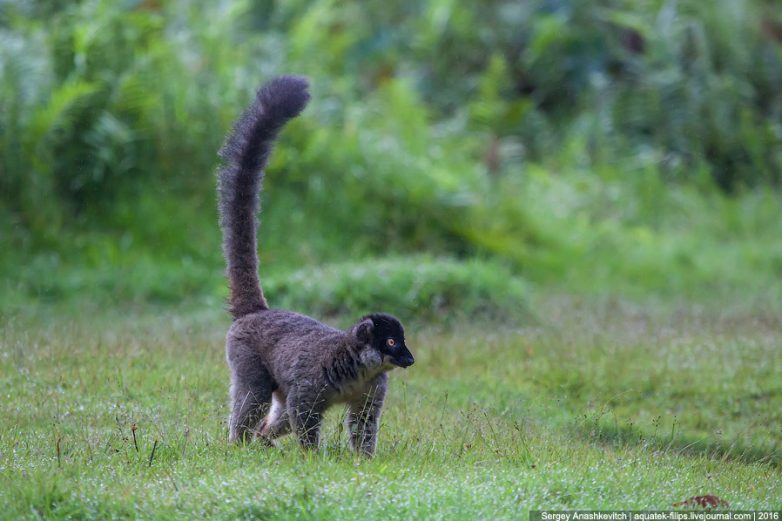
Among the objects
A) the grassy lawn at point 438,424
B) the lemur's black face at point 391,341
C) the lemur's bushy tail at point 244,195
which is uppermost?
the lemur's bushy tail at point 244,195

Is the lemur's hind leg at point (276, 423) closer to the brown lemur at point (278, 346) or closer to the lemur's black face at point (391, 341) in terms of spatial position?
the brown lemur at point (278, 346)

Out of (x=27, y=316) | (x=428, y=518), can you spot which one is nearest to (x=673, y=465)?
(x=428, y=518)

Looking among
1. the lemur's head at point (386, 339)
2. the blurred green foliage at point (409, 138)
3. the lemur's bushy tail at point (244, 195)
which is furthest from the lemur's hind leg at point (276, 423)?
the blurred green foliage at point (409, 138)

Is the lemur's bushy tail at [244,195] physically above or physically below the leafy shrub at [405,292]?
above

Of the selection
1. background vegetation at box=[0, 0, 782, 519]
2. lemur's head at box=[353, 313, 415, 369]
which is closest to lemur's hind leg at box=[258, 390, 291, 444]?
background vegetation at box=[0, 0, 782, 519]

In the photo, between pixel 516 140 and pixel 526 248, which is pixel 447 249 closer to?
pixel 526 248

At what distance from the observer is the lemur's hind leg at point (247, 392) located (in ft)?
22.0

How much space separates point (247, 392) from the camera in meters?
6.75

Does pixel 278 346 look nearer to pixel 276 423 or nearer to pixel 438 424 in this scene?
pixel 276 423

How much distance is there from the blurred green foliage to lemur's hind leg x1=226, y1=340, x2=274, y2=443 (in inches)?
221

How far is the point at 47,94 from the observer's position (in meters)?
13.1

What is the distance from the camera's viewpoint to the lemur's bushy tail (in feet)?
24.0

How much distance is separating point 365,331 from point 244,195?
1515 millimetres

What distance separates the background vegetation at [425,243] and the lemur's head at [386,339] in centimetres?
58
